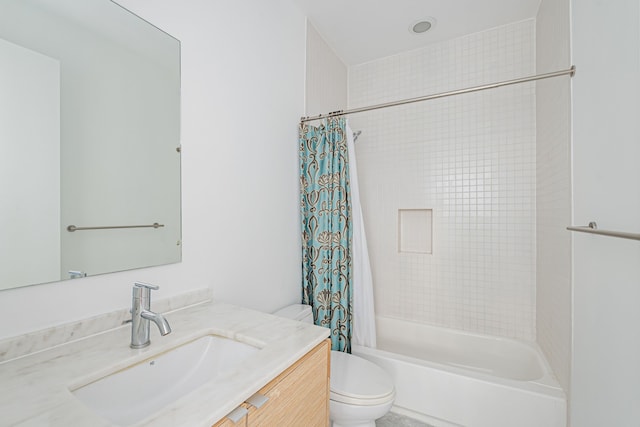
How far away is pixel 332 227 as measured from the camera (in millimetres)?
1847

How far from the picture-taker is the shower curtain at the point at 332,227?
182 cm

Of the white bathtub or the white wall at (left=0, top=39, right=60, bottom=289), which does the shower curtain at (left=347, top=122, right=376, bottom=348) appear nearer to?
the white bathtub

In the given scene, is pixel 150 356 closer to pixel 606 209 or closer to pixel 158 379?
pixel 158 379

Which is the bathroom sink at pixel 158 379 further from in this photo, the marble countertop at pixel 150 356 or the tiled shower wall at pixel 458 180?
the tiled shower wall at pixel 458 180

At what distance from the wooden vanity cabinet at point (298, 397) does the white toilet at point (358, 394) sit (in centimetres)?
33

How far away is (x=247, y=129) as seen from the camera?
153cm

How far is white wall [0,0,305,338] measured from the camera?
926 millimetres

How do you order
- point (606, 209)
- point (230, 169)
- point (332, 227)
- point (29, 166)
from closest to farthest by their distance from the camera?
1. point (29, 166)
2. point (606, 209)
3. point (230, 169)
4. point (332, 227)

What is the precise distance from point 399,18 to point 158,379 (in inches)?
99.2

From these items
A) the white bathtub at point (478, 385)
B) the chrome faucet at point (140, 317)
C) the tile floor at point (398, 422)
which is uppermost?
the chrome faucet at point (140, 317)

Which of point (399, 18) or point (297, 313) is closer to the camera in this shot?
point (297, 313)

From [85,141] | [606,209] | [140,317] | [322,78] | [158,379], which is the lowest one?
[158,379]

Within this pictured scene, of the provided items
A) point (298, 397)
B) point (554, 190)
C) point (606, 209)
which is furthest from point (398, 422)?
point (554, 190)

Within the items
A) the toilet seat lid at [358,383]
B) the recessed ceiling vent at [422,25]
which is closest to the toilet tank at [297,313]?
the toilet seat lid at [358,383]
